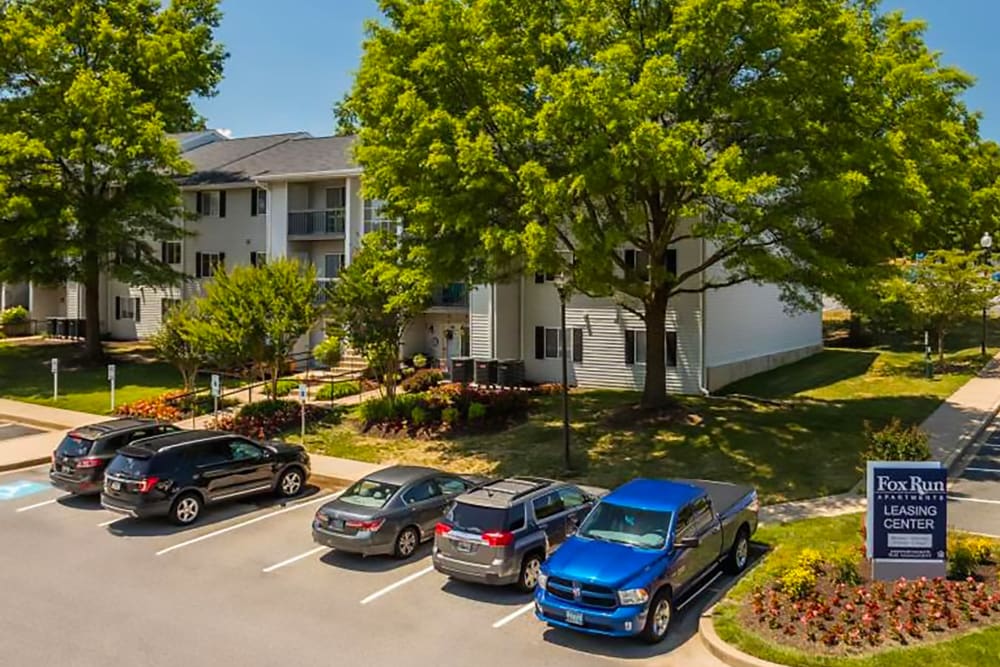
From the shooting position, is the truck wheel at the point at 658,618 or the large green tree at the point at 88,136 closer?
the truck wheel at the point at 658,618

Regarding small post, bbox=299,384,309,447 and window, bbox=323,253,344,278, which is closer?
small post, bbox=299,384,309,447

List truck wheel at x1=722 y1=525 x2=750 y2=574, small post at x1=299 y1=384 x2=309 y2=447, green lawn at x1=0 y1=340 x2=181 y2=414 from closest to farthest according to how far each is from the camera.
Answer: truck wheel at x1=722 y1=525 x2=750 y2=574, small post at x1=299 y1=384 x2=309 y2=447, green lawn at x1=0 y1=340 x2=181 y2=414

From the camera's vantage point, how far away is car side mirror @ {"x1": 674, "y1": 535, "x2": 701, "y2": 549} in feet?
36.1

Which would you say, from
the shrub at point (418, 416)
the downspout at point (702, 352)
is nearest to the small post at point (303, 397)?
the shrub at point (418, 416)

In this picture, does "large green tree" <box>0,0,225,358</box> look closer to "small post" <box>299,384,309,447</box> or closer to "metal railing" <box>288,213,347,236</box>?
"metal railing" <box>288,213,347,236</box>

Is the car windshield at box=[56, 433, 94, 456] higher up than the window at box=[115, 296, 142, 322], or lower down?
lower down

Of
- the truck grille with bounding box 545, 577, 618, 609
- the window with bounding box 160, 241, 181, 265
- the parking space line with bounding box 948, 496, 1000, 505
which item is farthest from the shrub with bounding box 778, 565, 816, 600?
the window with bounding box 160, 241, 181, 265

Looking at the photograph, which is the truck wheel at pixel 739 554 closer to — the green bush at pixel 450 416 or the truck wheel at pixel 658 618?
the truck wheel at pixel 658 618

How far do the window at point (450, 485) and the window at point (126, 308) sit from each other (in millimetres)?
35571

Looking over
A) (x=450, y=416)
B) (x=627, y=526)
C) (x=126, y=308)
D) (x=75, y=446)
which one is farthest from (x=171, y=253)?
(x=627, y=526)

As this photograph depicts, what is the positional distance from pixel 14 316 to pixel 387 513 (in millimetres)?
43754

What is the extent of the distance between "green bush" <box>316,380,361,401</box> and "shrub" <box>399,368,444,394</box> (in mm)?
1775

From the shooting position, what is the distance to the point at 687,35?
1794 cm

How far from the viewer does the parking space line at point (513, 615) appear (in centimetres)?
1112
